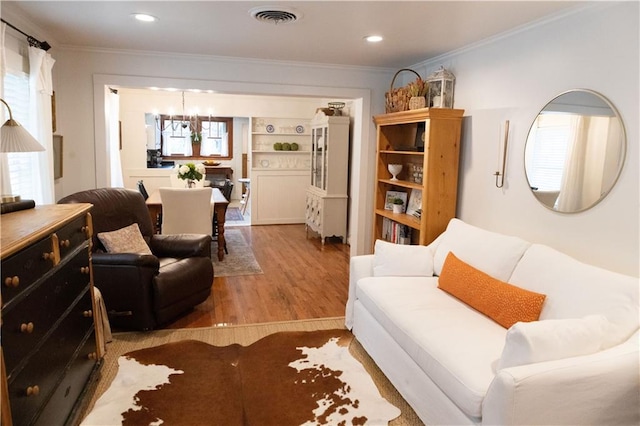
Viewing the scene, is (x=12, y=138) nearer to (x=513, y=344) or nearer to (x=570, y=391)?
(x=513, y=344)

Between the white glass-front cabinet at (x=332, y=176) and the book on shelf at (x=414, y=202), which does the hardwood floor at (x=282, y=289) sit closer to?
the white glass-front cabinet at (x=332, y=176)

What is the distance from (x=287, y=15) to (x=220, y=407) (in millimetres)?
2422

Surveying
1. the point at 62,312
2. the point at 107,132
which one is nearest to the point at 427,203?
the point at 62,312

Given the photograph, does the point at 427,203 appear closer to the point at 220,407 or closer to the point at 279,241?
the point at 220,407

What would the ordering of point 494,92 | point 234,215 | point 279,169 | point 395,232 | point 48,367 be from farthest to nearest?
point 234,215 → point 279,169 → point 395,232 → point 494,92 → point 48,367

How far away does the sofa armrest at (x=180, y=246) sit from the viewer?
3830mm

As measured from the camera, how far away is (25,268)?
1.59 meters

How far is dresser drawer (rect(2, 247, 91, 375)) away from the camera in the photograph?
4.82 ft

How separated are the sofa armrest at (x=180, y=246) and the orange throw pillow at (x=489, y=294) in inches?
82.9

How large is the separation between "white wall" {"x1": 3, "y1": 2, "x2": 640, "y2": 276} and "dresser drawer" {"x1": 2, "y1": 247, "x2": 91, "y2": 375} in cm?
217

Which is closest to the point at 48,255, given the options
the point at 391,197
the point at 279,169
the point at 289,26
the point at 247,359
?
the point at 247,359

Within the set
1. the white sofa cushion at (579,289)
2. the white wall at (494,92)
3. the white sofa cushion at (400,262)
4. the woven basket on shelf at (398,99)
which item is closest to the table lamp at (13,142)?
the white wall at (494,92)

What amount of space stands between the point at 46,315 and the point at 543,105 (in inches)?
120

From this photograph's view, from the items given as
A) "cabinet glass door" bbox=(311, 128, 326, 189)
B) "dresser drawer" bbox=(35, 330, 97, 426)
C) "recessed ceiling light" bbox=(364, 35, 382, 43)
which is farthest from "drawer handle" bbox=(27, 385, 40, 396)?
"cabinet glass door" bbox=(311, 128, 326, 189)
